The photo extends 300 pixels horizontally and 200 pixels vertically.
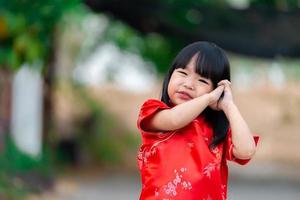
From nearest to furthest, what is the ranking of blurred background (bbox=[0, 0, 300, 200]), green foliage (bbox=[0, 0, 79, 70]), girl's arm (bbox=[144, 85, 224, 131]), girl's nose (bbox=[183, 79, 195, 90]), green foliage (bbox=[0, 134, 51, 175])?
girl's arm (bbox=[144, 85, 224, 131]), girl's nose (bbox=[183, 79, 195, 90]), green foliage (bbox=[0, 0, 79, 70]), blurred background (bbox=[0, 0, 300, 200]), green foliage (bbox=[0, 134, 51, 175])

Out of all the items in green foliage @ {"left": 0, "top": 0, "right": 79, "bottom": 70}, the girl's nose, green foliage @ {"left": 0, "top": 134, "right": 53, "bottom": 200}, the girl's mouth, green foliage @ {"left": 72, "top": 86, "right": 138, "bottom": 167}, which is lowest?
the girl's mouth

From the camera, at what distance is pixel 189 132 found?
3.63 metres

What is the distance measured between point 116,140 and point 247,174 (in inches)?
150

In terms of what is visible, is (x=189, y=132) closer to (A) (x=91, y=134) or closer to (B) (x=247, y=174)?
(B) (x=247, y=174)

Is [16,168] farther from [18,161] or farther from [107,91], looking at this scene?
[107,91]

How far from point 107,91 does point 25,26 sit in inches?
661

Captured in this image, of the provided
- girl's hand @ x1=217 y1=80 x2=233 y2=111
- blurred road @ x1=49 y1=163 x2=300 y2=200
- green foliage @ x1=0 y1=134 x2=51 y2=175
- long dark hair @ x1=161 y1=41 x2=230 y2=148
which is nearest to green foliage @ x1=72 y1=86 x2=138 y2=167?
blurred road @ x1=49 y1=163 x2=300 y2=200

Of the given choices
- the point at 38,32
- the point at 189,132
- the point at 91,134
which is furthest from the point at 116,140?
the point at 189,132

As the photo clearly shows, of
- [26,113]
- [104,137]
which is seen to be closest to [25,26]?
[26,113]

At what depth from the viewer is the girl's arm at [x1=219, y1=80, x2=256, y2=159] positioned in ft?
11.7

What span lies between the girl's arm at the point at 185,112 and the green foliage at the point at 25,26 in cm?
237

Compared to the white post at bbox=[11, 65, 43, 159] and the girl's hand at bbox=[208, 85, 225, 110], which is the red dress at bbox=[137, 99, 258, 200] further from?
the white post at bbox=[11, 65, 43, 159]

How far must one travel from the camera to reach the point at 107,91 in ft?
74.4

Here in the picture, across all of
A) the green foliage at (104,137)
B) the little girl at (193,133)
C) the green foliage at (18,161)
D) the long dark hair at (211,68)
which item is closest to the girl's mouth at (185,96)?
the little girl at (193,133)
